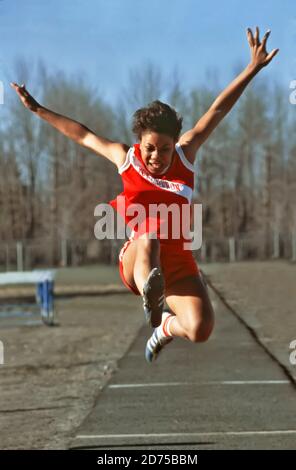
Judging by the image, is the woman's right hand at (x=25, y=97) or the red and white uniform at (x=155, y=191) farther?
the woman's right hand at (x=25, y=97)

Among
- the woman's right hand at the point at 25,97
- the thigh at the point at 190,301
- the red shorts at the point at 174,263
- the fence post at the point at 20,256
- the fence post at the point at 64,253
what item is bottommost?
the fence post at the point at 20,256

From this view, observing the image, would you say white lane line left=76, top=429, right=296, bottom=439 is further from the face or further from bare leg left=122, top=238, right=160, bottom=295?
the face

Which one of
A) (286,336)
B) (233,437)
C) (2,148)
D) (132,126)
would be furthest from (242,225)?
(132,126)

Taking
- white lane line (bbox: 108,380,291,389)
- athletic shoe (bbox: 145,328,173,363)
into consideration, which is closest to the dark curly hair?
athletic shoe (bbox: 145,328,173,363)

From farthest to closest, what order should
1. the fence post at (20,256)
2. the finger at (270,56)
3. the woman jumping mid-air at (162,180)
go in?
the fence post at (20,256) → the finger at (270,56) → the woman jumping mid-air at (162,180)

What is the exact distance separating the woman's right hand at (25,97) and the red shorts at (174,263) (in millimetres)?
1054

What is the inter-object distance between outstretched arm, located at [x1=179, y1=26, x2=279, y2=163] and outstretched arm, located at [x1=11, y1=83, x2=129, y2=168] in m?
0.40

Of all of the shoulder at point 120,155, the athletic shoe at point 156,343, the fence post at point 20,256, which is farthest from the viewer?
the fence post at point 20,256

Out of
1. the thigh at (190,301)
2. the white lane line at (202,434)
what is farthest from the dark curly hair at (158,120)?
the white lane line at (202,434)

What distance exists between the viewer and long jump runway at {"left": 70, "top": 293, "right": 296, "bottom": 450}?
583 inches

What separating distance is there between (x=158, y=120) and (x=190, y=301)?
1210 millimetres

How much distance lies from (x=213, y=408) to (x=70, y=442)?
135 inches

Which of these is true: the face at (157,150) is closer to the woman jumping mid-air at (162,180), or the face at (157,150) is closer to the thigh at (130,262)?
the woman jumping mid-air at (162,180)

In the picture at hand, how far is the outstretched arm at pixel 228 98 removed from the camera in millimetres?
6293
